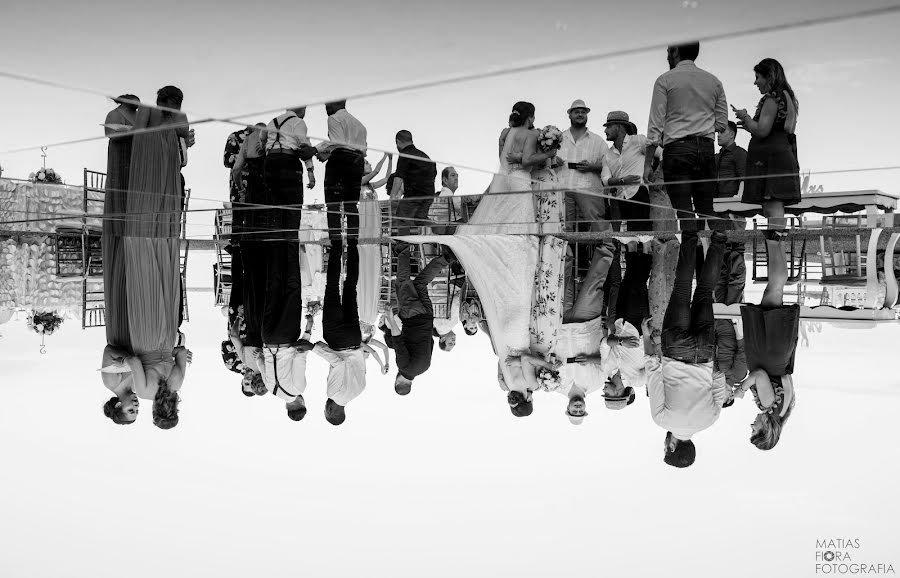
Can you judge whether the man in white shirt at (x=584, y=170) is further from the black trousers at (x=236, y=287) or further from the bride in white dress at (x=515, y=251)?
the black trousers at (x=236, y=287)

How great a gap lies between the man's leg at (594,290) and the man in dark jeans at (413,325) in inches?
31.4

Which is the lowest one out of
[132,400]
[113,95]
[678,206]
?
[132,400]

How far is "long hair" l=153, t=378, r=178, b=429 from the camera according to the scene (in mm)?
3482

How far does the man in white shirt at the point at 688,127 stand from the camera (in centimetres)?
285

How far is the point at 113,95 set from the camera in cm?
212

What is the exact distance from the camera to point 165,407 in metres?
3.52

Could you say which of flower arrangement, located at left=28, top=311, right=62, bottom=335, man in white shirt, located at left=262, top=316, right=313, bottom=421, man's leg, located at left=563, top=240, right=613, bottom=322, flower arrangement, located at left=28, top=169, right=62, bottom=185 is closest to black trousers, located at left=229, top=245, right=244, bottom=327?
man in white shirt, located at left=262, top=316, right=313, bottom=421

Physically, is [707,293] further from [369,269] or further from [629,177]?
[369,269]

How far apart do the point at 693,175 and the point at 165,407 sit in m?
2.25

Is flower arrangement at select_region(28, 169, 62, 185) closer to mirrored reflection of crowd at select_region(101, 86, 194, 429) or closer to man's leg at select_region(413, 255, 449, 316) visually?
mirrored reflection of crowd at select_region(101, 86, 194, 429)

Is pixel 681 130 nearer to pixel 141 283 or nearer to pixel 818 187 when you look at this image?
pixel 818 187

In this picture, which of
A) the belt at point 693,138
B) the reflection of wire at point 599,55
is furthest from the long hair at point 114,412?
the belt at point 693,138

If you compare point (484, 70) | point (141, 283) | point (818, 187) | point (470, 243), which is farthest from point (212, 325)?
point (484, 70)

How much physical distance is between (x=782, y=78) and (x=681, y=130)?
35 cm
